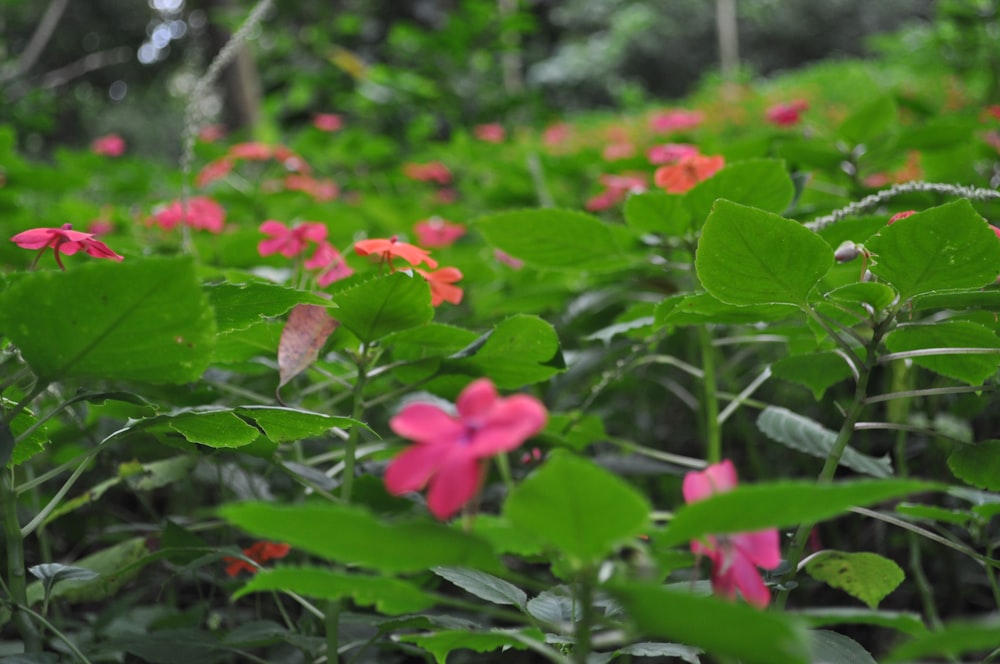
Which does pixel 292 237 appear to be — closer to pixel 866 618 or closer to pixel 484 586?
pixel 484 586

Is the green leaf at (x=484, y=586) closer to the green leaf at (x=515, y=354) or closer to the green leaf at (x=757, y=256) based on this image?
the green leaf at (x=515, y=354)

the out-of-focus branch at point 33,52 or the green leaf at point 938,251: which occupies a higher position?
the out-of-focus branch at point 33,52

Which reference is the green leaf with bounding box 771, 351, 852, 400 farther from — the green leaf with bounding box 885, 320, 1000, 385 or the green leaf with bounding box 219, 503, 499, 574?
the green leaf with bounding box 219, 503, 499, 574

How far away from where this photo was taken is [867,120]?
1635 millimetres

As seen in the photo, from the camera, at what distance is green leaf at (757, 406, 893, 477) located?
3.56ft

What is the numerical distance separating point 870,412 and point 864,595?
78 cm

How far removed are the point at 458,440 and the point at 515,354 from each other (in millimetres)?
476

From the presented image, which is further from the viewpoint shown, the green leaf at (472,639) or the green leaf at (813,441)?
the green leaf at (813,441)

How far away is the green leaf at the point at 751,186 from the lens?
112 cm

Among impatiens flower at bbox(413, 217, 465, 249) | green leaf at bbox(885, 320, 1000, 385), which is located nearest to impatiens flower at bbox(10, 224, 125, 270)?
green leaf at bbox(885, 320, 1000, 385)

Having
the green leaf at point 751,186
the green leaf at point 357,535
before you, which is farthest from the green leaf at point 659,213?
the green leaf at point 357,535

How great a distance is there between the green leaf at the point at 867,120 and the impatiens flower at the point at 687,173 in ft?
1.68

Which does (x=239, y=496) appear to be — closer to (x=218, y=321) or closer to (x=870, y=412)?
(x=218, y=321)

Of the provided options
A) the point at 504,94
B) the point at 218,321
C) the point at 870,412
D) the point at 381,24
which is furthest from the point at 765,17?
the point at 218,321
